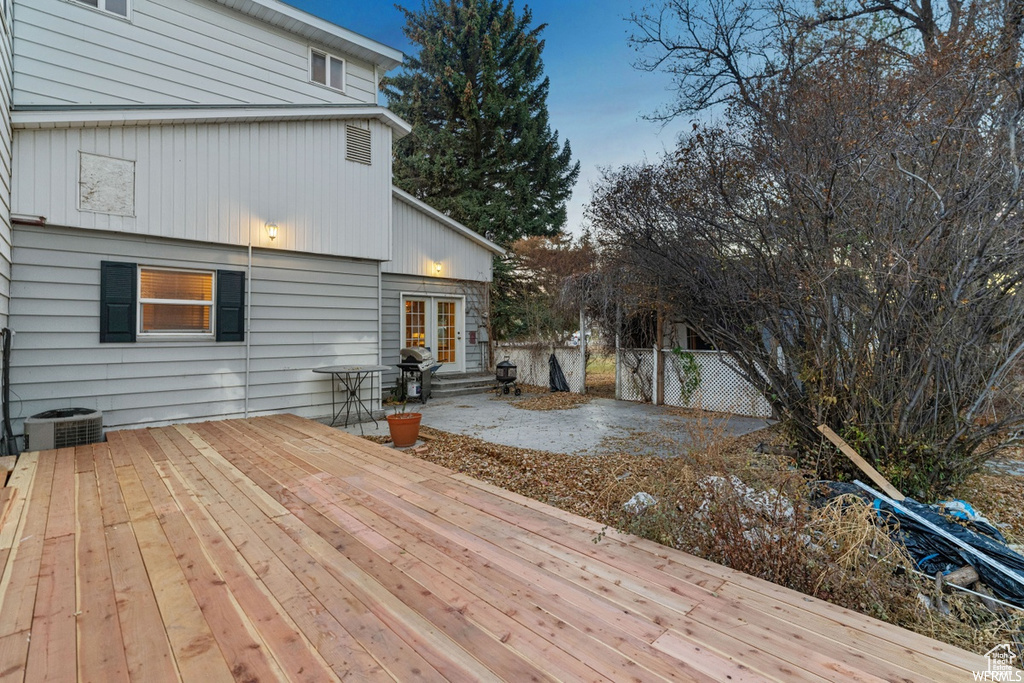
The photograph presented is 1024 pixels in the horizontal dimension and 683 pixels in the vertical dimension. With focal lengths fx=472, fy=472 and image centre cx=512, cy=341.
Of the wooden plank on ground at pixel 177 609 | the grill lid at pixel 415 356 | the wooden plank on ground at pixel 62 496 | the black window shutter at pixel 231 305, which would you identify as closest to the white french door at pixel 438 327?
the grill lid at pixel 415 356

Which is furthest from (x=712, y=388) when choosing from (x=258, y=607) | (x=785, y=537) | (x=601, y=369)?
(x=258, y=607)

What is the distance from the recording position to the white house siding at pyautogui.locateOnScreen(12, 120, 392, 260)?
4645mm

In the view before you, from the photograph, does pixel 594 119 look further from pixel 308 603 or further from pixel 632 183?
pixel 308 603

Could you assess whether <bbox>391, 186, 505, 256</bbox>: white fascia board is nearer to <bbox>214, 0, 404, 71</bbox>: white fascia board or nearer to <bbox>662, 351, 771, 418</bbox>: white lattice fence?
<bbox>214, 0, 404, 71</bbox>: white fascia board

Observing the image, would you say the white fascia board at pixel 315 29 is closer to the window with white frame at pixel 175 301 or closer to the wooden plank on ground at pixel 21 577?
the window with white frame at pixel 175 301

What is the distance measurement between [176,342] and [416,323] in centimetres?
506

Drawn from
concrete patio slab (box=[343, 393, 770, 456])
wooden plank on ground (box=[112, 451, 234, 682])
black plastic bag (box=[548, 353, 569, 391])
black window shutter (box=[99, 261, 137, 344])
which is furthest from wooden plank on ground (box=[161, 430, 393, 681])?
black plastic bag (box=[548, 353, 569, 391])

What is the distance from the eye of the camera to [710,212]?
4484mm

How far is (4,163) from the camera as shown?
13.3 ft

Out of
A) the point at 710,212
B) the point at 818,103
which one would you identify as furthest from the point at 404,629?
the point at 818,103

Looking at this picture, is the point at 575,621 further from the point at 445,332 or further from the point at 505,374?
the point at 445,332

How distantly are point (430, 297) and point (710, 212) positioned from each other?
6867 millimetres

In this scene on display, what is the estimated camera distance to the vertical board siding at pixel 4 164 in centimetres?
400

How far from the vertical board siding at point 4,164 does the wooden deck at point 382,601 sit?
2.16 m
